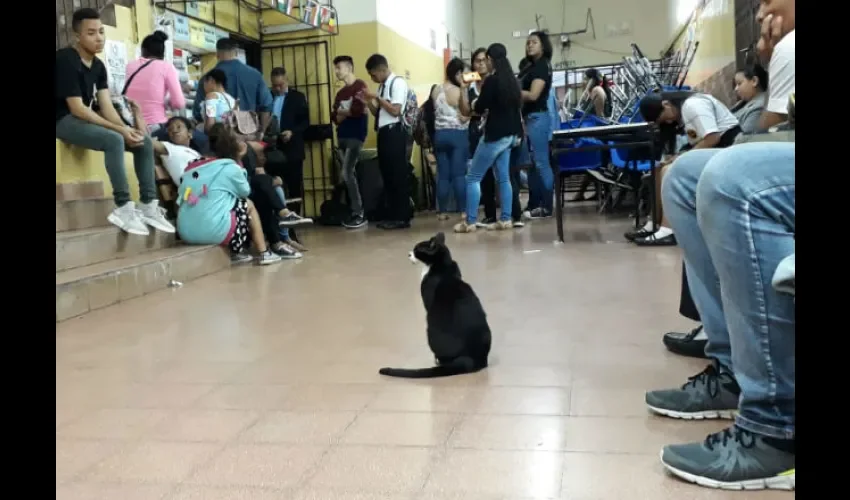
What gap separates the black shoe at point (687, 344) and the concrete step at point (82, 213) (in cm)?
310

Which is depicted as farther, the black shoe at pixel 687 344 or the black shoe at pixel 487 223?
the black shoe at pixel 487 223

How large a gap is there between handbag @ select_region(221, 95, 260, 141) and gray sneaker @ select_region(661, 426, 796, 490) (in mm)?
4317

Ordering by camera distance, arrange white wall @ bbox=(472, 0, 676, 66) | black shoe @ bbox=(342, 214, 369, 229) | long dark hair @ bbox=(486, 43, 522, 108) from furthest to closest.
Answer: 1. white wall @ bbox=(472, 0, 676, 66)
2. black shoe @ bbox=(342, 214, 369, 229)
3. long dark hair @ bbox=(486, 43, 522, 108)

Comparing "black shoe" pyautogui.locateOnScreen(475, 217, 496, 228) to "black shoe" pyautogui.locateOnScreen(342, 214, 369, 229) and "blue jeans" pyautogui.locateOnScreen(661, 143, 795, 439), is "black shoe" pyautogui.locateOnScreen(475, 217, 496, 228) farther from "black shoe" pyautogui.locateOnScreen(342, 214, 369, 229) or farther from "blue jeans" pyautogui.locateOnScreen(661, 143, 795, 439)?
"blue jeans" pyautogui.locateOnScreen(661, 143, 795, 439)

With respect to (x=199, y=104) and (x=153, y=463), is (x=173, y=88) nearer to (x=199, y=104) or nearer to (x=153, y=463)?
(x=199, y=104)

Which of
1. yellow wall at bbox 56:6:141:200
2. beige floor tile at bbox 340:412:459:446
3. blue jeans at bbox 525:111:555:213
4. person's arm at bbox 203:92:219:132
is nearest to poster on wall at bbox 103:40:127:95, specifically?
yellow wall at bbox 56:6:141:200

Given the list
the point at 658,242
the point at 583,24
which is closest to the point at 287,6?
the point at 658,242

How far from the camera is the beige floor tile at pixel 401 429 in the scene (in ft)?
5.05

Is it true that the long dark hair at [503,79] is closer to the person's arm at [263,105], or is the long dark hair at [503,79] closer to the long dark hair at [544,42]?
the long dark hair at [544,42]

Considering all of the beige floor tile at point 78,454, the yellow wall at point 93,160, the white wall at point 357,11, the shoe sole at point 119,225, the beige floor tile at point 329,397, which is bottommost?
the beige floor tile at point 78,454

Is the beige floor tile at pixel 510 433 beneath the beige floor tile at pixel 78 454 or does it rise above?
above

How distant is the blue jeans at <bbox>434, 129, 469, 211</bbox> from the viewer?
656 cm

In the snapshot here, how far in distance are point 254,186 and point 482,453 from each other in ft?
12.1

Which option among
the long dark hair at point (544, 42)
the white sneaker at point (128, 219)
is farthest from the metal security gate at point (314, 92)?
the white sneaker at point (128, 219)
